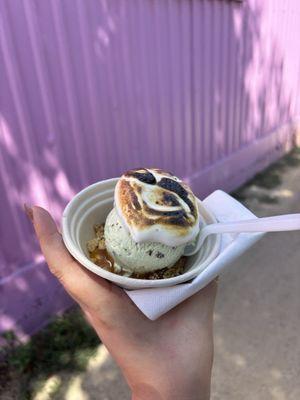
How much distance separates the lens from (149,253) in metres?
1.04

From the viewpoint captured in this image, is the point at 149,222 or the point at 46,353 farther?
the point at 46,353

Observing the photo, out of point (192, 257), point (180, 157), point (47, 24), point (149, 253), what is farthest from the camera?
point (180, 157)

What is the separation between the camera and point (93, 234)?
1219 mm

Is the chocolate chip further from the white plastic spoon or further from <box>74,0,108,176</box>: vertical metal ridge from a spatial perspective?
<box>74,0,108,176</box>: vertical metal ridge

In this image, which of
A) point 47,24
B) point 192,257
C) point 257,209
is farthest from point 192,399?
point 257,209

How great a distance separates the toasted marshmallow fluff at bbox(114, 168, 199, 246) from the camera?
990mm

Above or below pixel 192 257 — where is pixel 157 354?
below

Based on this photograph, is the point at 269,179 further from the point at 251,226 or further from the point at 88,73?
the point at 251,226

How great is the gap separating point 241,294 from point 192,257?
1.48 metres

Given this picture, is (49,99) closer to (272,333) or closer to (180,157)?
(180,157)

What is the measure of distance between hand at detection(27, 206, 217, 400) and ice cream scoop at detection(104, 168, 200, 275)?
0.34 feet

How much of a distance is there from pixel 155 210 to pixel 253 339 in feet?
4.99

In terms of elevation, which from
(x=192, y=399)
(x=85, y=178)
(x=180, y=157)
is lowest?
(x=180, y=157)

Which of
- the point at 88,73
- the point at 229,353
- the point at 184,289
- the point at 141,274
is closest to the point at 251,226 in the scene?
the point at 184,289
